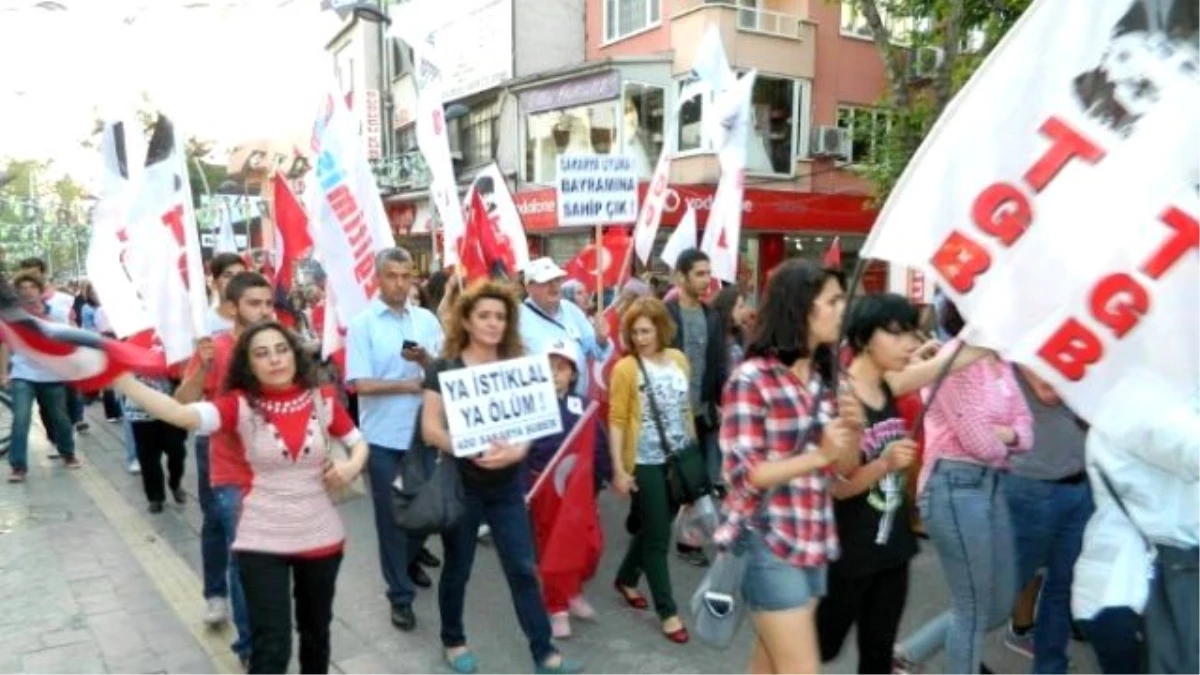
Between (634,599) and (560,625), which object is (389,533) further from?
(634,599)

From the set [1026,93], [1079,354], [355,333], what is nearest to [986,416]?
[1079,354]

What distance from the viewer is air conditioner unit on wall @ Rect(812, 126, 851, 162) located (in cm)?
2108

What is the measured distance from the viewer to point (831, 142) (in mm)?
21141

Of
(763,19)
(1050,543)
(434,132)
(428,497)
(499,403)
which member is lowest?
(1050,543)

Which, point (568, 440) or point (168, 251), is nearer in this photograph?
point (168, 251)

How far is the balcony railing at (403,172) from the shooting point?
29.8 metres

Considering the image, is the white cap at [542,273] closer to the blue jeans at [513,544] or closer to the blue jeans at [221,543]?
the blue jeans at [513,544]

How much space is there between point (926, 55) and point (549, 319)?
37.4ft

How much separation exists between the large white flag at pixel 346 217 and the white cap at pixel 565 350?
42.5 inches

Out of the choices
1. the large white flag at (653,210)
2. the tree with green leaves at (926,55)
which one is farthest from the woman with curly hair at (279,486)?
the tree with green leaves at (926,55)

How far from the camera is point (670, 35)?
20.8 m

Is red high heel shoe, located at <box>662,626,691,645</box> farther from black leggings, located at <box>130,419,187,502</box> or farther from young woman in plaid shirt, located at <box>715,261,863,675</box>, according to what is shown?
black leggings, located at <box>130,419,187,502</box>

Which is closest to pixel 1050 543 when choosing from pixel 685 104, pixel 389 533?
pixel 389 533

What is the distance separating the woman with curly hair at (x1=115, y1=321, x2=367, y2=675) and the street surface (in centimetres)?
94
